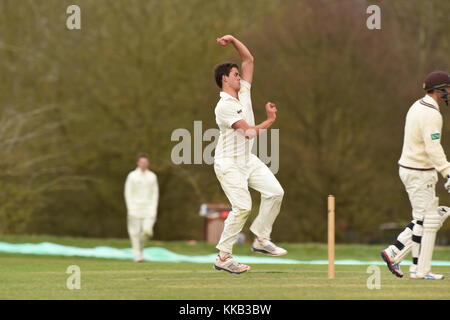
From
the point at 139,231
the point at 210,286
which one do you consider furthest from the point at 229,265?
the point at 139,231

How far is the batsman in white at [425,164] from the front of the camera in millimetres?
11109

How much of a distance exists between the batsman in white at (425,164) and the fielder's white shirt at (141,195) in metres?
9.88

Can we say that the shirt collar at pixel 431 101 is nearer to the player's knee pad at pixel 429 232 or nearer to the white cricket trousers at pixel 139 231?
the player's knee pad at pixel 429 232

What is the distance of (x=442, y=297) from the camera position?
9602 mm

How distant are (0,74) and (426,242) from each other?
2441 centimetres

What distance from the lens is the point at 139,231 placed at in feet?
67.3

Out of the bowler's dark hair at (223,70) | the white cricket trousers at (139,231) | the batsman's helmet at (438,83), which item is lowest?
the white cricket trousers at (139,231)

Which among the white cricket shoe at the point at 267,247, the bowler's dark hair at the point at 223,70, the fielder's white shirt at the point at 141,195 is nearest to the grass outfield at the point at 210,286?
the white cricket shoe at the point at 267,247

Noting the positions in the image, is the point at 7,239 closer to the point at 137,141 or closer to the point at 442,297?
the point at 137,141

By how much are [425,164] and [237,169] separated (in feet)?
7.11

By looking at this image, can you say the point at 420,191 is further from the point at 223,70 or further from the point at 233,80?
the point at 223,70

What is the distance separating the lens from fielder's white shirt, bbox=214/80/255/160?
11656 millimetres

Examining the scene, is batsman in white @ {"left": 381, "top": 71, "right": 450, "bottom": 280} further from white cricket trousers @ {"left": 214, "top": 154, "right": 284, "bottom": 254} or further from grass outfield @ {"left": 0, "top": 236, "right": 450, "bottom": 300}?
white cricket trousers @ {"left": 214, "top": 154, "right": 284, "bottom": 254}
